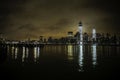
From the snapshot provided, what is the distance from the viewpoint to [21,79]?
29594mm

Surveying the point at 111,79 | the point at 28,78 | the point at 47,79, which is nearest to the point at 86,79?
the point at 111,79

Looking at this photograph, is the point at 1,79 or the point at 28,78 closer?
the point at 1,79

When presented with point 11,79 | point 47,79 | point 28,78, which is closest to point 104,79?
point 47,79

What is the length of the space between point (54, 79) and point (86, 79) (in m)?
5.18

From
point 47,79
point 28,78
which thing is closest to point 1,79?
point 28,78

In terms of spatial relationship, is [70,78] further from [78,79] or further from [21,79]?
[21,79]

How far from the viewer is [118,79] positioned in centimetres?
2961

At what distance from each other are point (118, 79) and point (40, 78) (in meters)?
12.3

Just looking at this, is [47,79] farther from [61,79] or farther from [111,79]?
[111,79]

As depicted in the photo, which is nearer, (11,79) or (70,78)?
(11,79)

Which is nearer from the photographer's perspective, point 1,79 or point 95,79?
point 1,79

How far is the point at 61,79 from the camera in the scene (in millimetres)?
30281

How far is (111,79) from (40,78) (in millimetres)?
11313

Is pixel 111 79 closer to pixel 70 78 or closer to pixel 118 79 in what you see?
pixel 118 79
